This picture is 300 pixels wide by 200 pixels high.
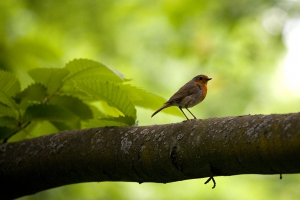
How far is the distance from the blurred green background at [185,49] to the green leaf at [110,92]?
72.4 inches

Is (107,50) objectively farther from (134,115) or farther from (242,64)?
(134,115)

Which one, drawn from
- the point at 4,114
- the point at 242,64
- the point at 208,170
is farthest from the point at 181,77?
the point at 208,170

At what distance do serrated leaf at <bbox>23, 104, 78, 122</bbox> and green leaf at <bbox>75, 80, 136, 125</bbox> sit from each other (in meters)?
0.36

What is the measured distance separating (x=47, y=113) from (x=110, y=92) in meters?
0.49

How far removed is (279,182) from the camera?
6273mm

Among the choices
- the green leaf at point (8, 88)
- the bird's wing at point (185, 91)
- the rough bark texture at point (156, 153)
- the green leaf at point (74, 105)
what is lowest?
the rough bark texture at point (156, 153)

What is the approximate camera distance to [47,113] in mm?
2471

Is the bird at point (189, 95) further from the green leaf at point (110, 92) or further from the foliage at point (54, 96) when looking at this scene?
the green leaf at point (110, 92)

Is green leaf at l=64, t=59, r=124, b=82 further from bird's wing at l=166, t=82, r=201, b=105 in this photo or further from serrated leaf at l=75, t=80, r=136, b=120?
bird's wing at l=166, t=82, r=201, b=105

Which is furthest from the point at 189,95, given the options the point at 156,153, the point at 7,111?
the point at 156,153

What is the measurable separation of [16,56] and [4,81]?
87 centimetres

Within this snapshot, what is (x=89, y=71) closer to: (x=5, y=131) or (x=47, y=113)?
(x=47, y=113)

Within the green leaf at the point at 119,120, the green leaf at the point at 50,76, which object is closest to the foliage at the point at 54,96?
the green leaf at the point at 50,76

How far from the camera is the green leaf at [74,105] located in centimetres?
262
